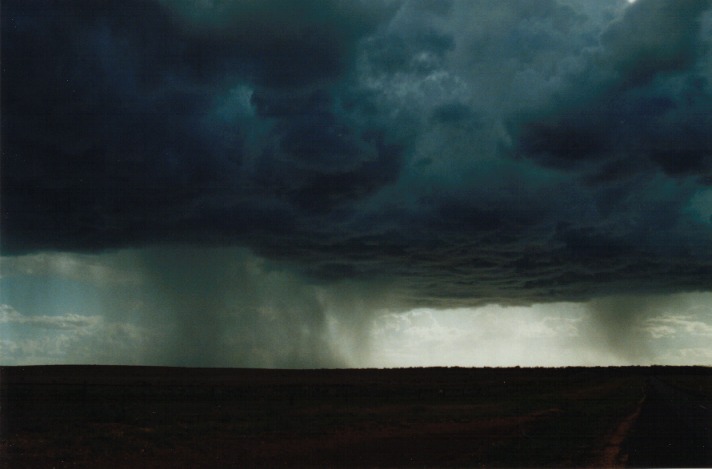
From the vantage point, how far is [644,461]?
18797 millimetres

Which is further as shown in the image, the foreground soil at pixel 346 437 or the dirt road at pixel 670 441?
the foreground soil at pixel 346 437

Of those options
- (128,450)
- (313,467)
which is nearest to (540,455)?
(313,467)

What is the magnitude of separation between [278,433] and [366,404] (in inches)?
999

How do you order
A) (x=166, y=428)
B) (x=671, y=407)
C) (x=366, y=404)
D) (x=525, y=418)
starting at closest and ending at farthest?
1. (x=166, y=428)
2. (x=525, y=418)
3. (x=671, y=407)
4. (x=366, y=404)

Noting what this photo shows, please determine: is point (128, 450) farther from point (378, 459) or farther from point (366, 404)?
point (366, 404)

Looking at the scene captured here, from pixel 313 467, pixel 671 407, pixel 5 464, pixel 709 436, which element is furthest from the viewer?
pixel 671 407

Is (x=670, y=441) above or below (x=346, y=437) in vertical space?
below

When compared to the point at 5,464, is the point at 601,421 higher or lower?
higher

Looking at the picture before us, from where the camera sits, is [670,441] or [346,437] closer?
[670,441]

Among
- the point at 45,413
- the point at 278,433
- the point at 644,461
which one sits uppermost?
the point at 45,413

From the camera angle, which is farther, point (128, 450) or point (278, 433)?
point (278, 433)

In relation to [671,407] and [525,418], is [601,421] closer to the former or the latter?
[525,418]

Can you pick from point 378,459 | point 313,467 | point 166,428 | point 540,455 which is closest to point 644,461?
point 540,455

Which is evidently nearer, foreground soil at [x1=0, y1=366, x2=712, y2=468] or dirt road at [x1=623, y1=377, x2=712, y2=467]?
dirt road at [x1=623, y1=377, x2=712, y2=467]
